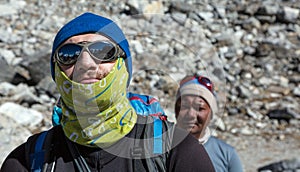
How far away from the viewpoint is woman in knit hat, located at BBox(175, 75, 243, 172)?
3.52 metres

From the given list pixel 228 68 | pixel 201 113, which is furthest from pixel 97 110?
pixel 228 68

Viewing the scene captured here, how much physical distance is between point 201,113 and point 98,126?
1607 millimetres

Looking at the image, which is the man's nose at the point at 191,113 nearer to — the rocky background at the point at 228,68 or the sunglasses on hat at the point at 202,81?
the sunglasses on hat at the point at 202,81

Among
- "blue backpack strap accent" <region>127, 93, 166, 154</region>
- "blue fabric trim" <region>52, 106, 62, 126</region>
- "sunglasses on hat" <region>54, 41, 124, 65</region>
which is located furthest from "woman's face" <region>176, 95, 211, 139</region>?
"sunglasses on hat" <region>54, 41, 124, 65</region>

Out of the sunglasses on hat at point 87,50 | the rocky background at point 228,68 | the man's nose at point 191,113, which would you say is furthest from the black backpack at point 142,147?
the rocky background at point 228,68

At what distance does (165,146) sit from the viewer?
2109 millimetres

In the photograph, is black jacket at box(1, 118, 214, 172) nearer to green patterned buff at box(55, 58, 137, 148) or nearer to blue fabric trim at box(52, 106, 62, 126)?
green patterned buff at box(55, 58, 137, 148)

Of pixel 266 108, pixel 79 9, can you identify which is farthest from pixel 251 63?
pixel 79 9

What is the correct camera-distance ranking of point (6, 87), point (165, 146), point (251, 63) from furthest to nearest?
point (251, 63)
point (6, 87)
point (165, 146)

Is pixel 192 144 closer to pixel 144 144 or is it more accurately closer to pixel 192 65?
pixel 144 144

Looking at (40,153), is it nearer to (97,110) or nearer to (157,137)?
(97,110)

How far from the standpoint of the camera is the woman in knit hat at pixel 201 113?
3521mm

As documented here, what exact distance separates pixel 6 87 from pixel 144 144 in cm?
796

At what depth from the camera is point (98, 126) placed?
2268 mm
